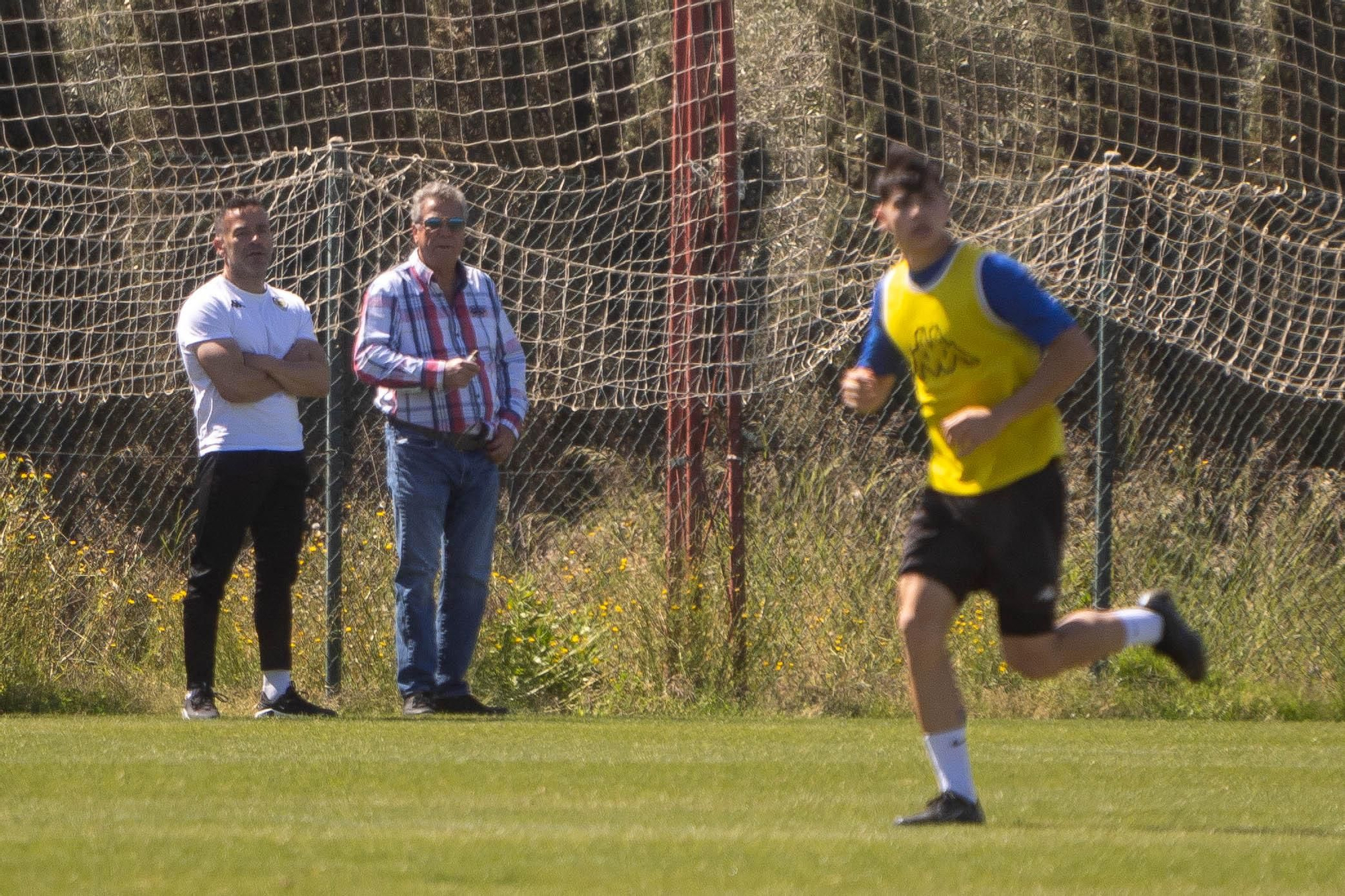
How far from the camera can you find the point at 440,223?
7906 mm

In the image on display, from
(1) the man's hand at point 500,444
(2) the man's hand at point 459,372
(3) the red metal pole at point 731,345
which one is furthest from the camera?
(3) the red metal pole at point 731,345

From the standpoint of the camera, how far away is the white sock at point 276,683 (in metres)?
7.82

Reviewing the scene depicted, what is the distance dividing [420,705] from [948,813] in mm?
3402

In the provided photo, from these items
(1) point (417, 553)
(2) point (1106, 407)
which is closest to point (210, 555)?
(1) point (417, 553)

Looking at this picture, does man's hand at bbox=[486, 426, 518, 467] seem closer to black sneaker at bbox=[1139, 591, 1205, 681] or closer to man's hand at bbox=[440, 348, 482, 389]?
man's hand at bbox=[440, 348, 482, 389]

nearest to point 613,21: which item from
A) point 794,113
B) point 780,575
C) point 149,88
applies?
point 794,113

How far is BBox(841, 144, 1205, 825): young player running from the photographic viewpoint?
495 centimetres

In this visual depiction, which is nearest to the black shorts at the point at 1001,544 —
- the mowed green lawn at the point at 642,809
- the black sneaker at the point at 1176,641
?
the mowed green lawn at the point at 642,809

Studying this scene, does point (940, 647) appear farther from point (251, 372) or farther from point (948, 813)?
point (251, 372)

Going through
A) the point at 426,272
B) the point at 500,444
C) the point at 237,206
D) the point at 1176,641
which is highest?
the point at 237,206

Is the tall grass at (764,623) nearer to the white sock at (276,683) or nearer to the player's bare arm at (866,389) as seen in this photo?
the white sock at (276,683)

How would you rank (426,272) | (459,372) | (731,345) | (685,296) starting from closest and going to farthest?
(459,372) → (426,272) → (731,345) → (685,296)

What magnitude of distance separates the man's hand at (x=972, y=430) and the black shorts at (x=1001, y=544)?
0.18 meters

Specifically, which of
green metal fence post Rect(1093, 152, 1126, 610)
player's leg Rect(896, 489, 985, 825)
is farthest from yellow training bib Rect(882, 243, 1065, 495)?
green metal fence post Rect(1093, 152, 1126, 610)
